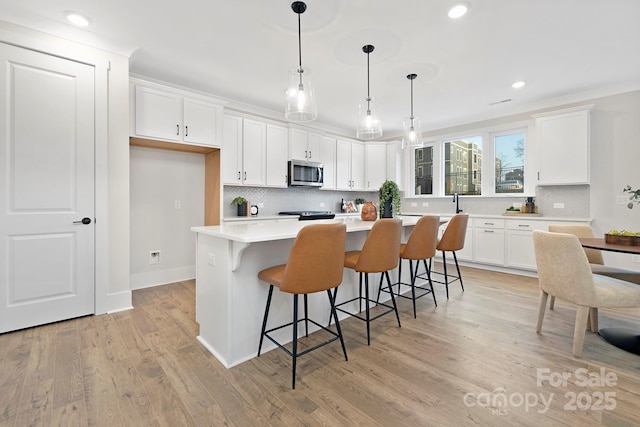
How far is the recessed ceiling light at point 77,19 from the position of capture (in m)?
2.39

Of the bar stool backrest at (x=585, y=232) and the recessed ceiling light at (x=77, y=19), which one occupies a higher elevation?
the recessed ceiling light at (x=77, y=19)

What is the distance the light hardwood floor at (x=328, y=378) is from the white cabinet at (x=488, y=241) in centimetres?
182

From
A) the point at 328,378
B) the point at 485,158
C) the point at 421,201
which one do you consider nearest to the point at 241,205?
the point at 328,378

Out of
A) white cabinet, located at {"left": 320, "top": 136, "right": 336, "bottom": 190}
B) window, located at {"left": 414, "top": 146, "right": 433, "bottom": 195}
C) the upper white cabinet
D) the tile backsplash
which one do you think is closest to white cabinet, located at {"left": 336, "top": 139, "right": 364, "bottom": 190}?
white cabinet, located at {"left": 320, "top": 136, "right": 336, "bottom": 190}

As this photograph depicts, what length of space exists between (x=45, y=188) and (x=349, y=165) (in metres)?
4.72

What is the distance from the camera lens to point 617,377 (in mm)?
1839

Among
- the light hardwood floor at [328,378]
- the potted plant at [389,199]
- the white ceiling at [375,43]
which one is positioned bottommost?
the light hardwood floor at [328,378]

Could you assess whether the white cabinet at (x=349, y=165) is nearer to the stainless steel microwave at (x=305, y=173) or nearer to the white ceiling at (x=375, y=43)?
the stainless steel microwave at (x=305, y=173)

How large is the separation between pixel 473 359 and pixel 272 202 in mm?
3790

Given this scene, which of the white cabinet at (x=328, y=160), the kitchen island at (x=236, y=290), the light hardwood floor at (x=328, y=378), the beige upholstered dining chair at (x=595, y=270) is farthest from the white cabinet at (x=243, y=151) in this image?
the beige upholstered dining chair at (x=595, y=270)

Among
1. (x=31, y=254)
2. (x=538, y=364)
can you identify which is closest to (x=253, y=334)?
(x=538, y=364)

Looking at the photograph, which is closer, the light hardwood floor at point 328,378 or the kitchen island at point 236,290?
the light hardwood floor at point 328,378

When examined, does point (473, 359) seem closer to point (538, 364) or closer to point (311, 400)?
point (538, 364)

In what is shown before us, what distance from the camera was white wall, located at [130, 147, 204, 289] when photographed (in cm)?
377
